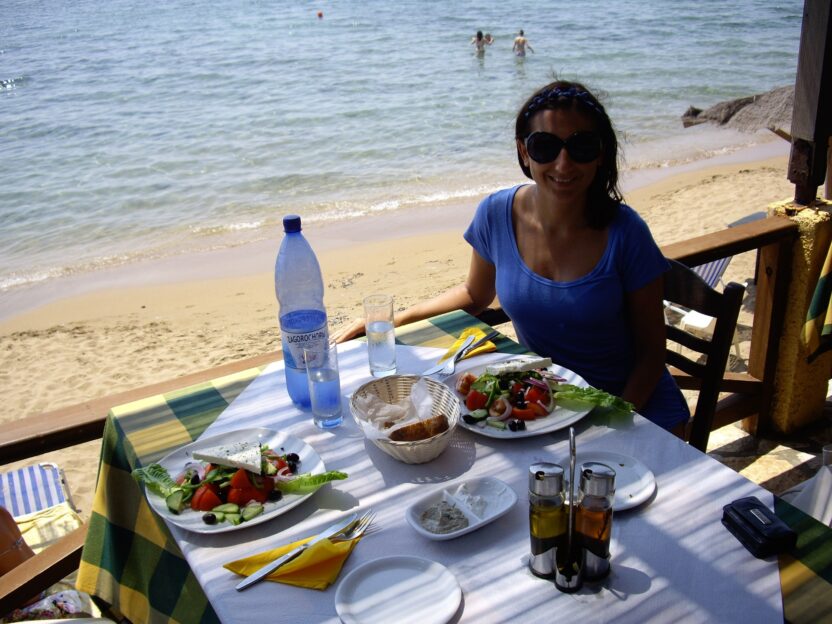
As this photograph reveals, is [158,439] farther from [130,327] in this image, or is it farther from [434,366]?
[130,327]

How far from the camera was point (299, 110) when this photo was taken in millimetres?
16250

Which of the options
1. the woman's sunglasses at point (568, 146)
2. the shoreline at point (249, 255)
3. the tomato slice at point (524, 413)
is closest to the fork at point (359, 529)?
the tomato slice at point (524, 413)

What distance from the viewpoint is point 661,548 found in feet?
4.33

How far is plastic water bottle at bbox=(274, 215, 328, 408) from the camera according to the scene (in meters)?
1.87

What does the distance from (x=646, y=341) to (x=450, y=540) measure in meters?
1.10

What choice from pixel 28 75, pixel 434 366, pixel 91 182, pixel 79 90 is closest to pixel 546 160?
pixel 434 366

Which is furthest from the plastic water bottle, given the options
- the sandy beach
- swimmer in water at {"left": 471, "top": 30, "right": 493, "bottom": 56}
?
swimmer in water at {"left": 471, "top": 30, "right": 493, "bottom": 56}

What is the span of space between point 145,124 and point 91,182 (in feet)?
12.1

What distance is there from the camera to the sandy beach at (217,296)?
6703mm

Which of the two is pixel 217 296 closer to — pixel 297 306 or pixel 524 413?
pixel 297 306

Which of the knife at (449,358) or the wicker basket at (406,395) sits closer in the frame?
the wicker basket at (406,395)

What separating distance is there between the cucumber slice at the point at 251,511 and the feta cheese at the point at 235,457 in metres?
0.07

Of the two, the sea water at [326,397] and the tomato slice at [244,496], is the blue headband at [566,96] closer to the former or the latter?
the sea water at [326,397]

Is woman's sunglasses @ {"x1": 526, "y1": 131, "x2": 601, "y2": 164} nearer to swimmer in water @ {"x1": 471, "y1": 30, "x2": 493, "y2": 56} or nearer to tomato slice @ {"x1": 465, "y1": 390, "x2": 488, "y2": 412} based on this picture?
tomato slice @ {"x1": 465, "y1": 390, "x2": 488, "y2": 412}
